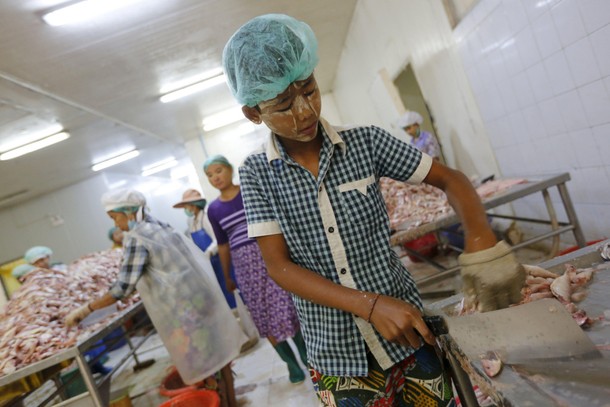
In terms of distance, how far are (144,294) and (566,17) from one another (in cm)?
370

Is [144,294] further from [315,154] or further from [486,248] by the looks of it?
[486,248]

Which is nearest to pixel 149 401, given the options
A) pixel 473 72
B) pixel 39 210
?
pixel 473 72

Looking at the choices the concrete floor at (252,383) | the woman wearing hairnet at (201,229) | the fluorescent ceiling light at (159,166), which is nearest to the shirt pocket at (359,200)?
the concrete floor at (252,383)

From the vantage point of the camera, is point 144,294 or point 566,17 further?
point 144,294

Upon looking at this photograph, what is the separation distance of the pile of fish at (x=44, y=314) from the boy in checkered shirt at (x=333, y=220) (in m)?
2.74

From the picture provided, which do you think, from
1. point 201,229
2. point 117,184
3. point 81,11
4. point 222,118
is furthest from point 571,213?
point 117,184

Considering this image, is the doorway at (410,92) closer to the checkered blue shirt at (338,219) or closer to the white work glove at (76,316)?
the white work glove at (76,316)

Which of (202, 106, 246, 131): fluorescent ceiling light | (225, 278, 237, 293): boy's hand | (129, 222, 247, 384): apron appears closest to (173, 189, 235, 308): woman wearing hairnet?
(225, 278, 237, 293): boy's hand

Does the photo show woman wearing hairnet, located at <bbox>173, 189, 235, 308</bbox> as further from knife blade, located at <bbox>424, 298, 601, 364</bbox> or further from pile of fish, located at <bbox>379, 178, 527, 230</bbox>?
knife blade, located at <bbox>424, 298, 601, 364</bbox>

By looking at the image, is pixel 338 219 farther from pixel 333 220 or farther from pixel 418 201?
pixel 418 201

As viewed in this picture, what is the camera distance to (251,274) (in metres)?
3.52

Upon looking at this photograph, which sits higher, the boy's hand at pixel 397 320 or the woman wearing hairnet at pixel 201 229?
the woman wearing hairnet at pixel 201 229

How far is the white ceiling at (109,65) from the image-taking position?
15.4 feet

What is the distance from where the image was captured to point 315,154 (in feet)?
4.42
